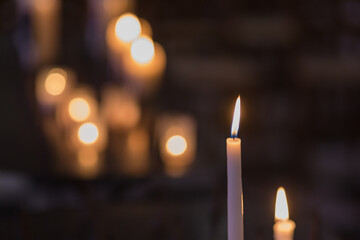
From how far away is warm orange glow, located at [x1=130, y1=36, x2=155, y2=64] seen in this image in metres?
1.88

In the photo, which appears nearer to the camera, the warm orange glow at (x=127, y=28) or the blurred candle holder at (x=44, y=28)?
the warm orange glow at (x=127, y=28)

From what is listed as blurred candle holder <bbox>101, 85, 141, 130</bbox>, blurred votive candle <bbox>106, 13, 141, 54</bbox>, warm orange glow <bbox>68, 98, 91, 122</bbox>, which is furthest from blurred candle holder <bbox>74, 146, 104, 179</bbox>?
blurred votive candle <bbox>106, 13, 141, 54</bbox>

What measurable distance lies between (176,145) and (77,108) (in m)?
0.50

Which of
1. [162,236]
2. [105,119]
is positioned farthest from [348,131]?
[162,236]

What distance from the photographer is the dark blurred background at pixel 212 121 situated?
0.93m

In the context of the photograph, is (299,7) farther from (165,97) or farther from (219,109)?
(165,97)

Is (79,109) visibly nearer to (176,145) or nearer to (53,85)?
(53,85)

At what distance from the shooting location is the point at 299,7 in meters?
5.09

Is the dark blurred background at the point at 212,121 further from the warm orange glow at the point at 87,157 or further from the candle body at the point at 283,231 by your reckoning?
the candle body at the point at 283,231

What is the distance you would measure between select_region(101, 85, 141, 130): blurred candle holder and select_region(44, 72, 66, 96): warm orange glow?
169 mm

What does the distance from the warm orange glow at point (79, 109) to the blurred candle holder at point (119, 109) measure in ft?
0.19

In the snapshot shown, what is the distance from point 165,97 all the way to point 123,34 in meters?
0.33

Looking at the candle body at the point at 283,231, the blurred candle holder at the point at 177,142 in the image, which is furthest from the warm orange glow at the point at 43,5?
the candle body at the point at 283,231

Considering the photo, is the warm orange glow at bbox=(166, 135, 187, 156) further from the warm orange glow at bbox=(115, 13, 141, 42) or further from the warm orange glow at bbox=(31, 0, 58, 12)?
the warm orange glow at bbox=(31, 0, 58, 12)
